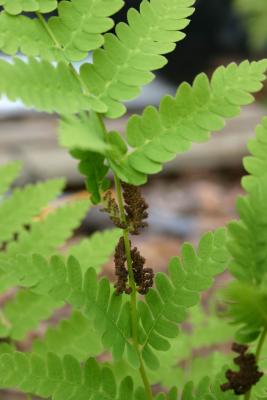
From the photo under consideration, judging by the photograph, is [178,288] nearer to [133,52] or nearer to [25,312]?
[133,52]

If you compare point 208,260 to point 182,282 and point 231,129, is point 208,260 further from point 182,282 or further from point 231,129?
point 231,129

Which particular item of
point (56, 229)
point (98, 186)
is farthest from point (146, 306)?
point (56, 229)

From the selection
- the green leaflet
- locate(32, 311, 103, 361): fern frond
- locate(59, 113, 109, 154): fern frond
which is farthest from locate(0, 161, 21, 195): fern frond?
locate(59, 113, 109, 154): fern frond

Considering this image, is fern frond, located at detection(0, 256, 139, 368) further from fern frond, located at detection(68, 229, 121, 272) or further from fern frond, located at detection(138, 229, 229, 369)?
fern frond, located at detection(68, 229, 121, 272)

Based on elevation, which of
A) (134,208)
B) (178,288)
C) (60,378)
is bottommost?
(60,378)

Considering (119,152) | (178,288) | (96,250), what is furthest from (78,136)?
(96,250)

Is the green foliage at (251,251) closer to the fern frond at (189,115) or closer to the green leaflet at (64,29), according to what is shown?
the fern frond at (189,115)

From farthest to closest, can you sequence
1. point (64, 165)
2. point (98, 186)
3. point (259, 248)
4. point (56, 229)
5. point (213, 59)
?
point (213, 59) → point (64, 165) → point (56, 229) → point (98, 186) → point (259, 248)
